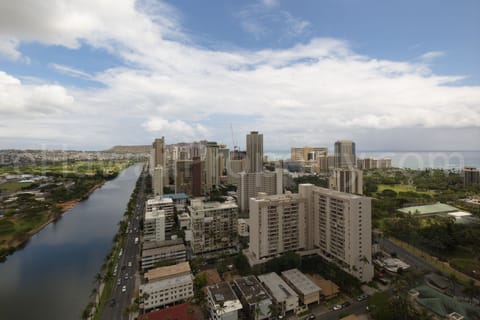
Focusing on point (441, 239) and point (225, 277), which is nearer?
point (225, 277)

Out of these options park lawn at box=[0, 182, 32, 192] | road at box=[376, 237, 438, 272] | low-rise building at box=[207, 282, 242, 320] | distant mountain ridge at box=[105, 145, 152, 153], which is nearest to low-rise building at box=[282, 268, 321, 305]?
low-rise building at box=[207, 282, 242, 320]

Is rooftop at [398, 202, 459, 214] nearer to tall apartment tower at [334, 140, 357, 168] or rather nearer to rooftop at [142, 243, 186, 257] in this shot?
rooftop at [142, 243, 186, 257]

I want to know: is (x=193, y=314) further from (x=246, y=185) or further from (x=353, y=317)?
(x=246, y=185)

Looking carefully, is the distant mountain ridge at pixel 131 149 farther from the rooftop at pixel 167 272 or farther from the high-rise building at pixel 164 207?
the rooftop at pixel 167 272

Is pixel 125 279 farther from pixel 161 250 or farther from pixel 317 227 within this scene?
pixel 317 227

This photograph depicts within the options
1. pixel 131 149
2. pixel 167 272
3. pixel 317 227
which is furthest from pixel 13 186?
pixel 131 149

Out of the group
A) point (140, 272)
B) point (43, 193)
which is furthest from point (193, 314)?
point (43, 193)
